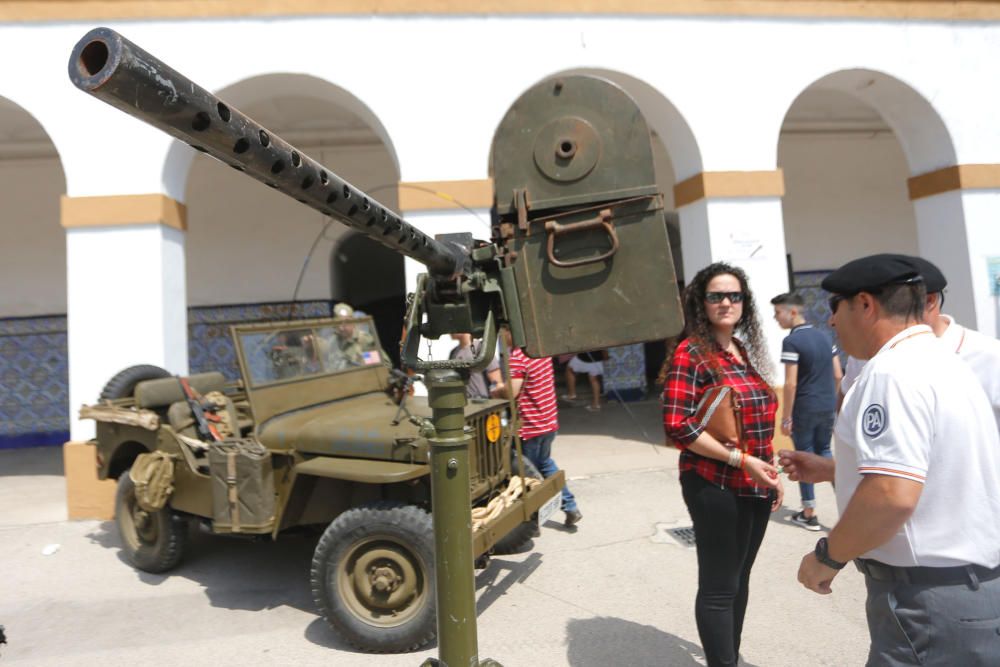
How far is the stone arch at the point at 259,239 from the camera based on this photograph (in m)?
8.86

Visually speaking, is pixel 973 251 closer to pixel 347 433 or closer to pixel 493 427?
pixel 493 427

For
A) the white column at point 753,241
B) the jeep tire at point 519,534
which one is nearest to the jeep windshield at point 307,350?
the jeep tire at point 519,534

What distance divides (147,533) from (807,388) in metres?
4.76

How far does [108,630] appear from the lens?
3.63m

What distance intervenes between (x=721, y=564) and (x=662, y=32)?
6.00 metres

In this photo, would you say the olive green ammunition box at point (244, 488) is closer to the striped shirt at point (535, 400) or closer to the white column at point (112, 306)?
the striped shirt at point (535, 400)

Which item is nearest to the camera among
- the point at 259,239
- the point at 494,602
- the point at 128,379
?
the point at 494,602

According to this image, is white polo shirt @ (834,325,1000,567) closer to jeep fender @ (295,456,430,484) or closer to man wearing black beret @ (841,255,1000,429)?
man wearing black beret @ (841,255,1000,429)

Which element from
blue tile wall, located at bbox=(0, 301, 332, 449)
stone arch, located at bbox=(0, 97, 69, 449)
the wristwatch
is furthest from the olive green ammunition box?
stone arch, located at bbox=(0, 97, 69, 449)

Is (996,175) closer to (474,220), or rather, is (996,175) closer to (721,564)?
(474,220)

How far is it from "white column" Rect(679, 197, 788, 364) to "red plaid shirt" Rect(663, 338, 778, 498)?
4374 mm

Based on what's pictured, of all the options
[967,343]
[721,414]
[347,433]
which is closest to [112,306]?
[347,433]

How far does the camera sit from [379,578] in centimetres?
A: 327

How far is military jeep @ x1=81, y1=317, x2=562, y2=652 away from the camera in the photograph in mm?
3268
